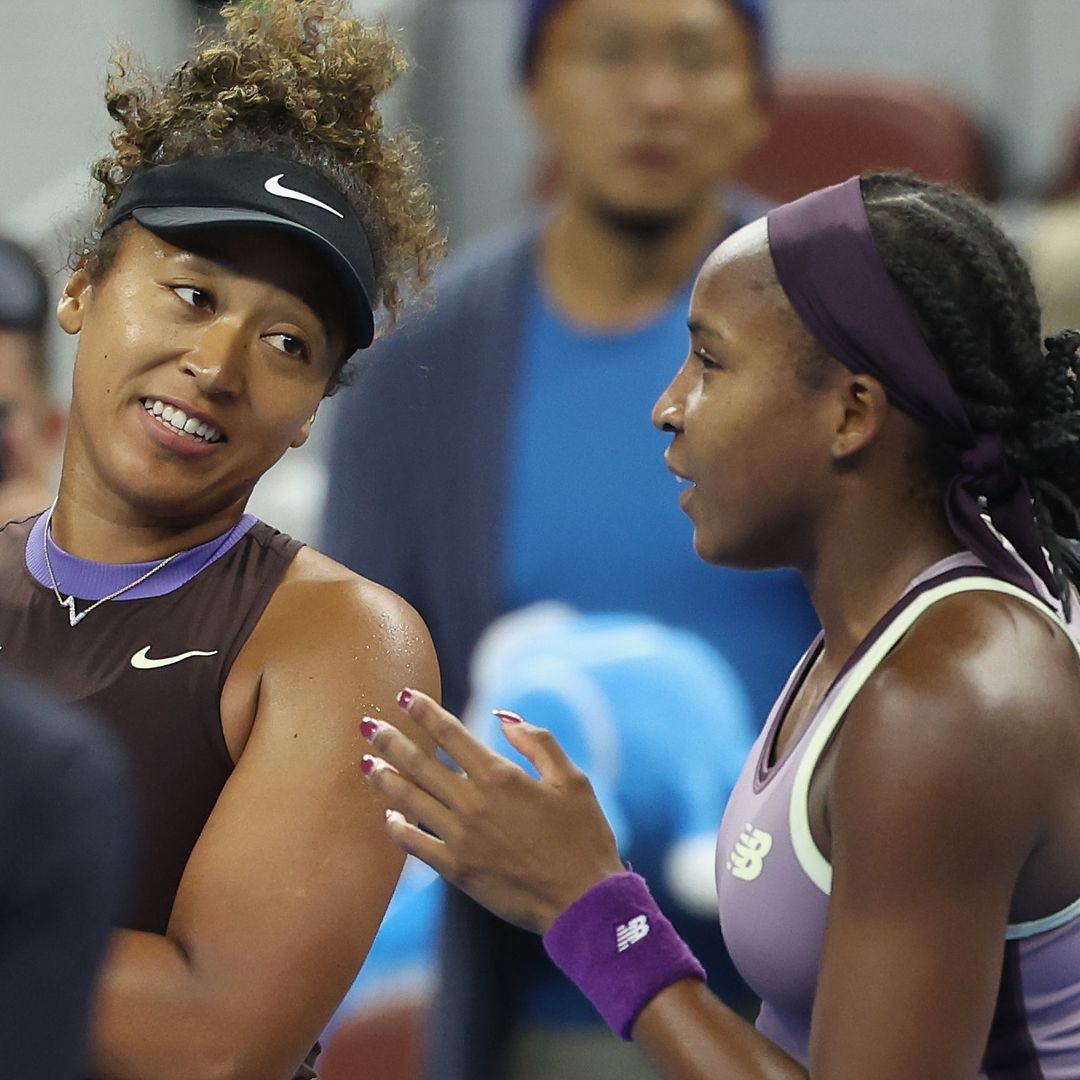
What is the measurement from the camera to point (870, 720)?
4.45ft

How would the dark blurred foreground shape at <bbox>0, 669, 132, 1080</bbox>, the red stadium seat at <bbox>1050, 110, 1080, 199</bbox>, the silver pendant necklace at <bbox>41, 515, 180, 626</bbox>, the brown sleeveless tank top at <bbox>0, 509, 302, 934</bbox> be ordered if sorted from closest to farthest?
the dark blurred foreground shape at <bbox>0, 669, 132, 1080</bbox> → the brown sleeveless tank top at <bbox>0, 509, 302, 934</bbox> → the silver pendant necklace at <bbox>41, 515, 180, 626</bbox> → the red stadium seat at <bbox>1050, 110, 1080, 199</bbox>

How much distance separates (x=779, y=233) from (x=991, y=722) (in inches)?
17.5

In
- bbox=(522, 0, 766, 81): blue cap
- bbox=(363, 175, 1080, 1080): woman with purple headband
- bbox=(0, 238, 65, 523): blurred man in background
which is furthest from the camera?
bbox=(522, 0, 766, 81): blue cap

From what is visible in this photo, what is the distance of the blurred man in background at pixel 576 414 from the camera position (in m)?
2.46

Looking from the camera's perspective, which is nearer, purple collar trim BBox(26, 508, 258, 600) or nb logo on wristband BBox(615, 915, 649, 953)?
nb logo on wristband BBox(615, 915, 649, 953)

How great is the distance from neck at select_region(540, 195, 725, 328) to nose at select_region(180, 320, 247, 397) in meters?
1.18

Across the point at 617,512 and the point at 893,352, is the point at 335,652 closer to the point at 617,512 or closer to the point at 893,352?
the point at 893,352

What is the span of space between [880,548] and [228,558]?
0.52 m

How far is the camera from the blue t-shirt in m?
2.45

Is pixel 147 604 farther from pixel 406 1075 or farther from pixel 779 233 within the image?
pixel 406 1075

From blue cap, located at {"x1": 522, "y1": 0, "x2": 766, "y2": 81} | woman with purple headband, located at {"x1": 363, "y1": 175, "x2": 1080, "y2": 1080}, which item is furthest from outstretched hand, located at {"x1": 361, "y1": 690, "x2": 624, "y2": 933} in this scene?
blue cap, located at {"x1": 522, "y1": 0, "x2": 766, "y2": 81}

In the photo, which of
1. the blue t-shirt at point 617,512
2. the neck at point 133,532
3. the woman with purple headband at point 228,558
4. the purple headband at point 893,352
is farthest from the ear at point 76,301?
the blue t-shirt at point 617,512

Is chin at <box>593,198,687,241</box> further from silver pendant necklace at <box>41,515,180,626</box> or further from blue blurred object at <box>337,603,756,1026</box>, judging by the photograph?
silver pendant necklace at <box>41,515,180,626</box>

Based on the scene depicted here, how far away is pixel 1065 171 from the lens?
4.24m
